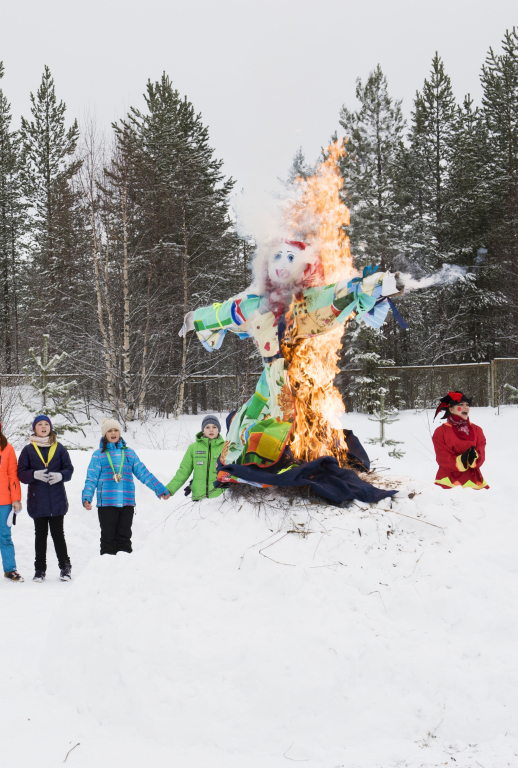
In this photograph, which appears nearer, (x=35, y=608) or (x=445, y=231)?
(x=35, y=608)

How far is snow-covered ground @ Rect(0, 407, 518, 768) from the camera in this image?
286 centimetres

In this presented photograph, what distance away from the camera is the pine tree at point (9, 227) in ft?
82.1

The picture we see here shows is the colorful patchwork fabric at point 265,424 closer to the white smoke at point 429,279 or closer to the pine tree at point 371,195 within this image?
the white smoke at point 429,279

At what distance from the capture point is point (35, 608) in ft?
16.6

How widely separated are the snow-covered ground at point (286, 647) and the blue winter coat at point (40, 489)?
5.75ft

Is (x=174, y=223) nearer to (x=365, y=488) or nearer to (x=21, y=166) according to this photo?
(x=21, y=166)

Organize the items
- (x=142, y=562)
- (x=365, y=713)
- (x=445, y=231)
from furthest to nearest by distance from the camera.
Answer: (x=445, y=231) → (x=142, y=562) → (x=365, y=713)

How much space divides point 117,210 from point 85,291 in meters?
2.64

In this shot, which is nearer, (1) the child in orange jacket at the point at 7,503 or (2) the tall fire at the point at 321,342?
(2) the tall fire at the point at 321,342

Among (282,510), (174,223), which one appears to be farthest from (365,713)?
(174,223)

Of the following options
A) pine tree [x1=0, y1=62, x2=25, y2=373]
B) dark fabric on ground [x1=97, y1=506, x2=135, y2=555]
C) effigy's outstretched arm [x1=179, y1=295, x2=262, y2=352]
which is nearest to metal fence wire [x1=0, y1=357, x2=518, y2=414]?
pine tree [x1=0, y1=62, x2=25, y2=373]

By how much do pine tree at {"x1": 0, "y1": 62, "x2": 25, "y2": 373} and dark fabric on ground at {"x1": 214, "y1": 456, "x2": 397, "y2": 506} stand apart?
2182 centimetres

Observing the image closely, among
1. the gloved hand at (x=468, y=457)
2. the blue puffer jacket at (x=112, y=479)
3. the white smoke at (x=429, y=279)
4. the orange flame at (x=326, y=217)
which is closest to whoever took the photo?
the white smoke at (x=429, y=279)

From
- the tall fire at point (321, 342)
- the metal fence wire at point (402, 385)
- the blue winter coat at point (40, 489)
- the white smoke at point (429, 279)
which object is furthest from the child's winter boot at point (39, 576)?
the metal fence wire at point (402, 385)
